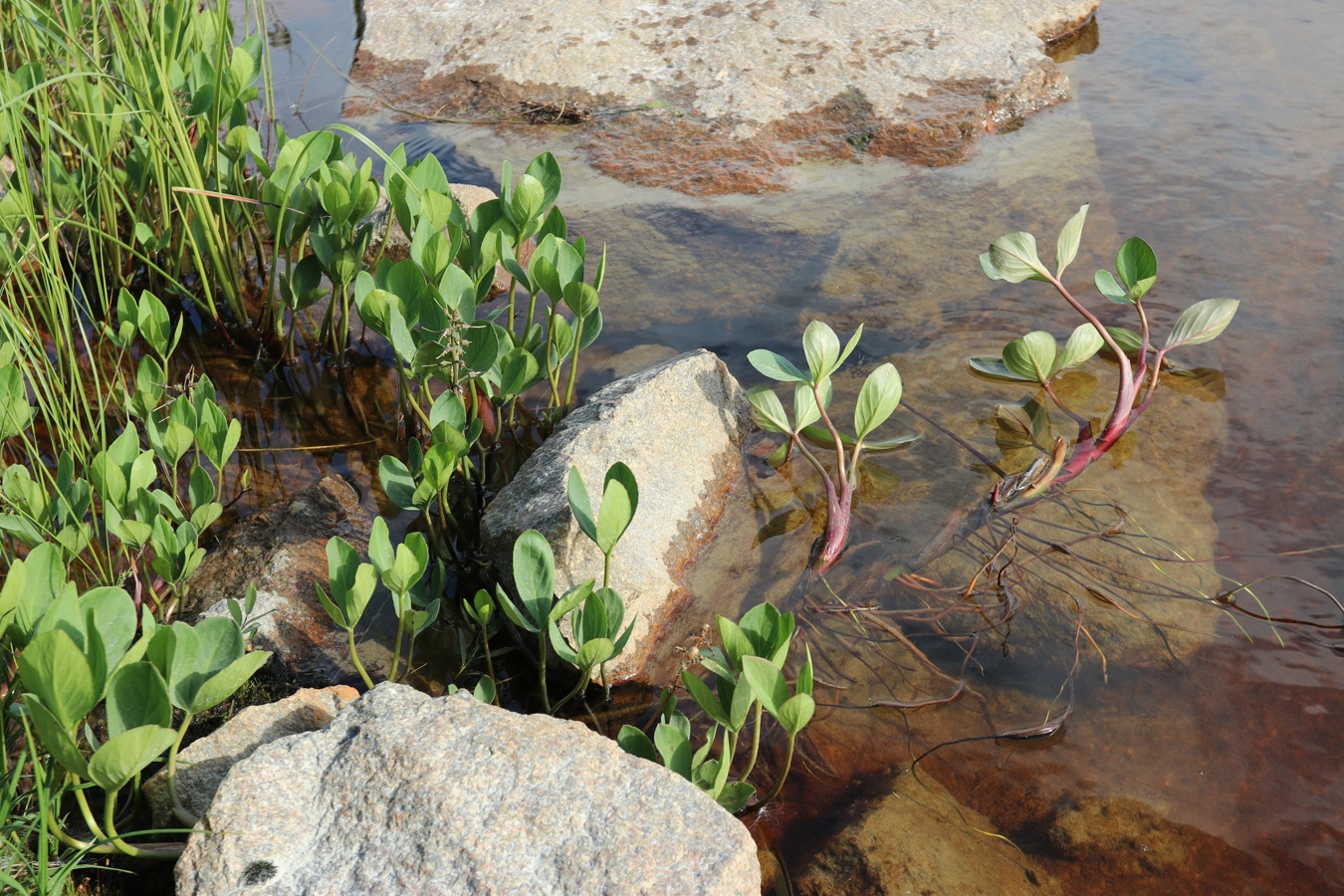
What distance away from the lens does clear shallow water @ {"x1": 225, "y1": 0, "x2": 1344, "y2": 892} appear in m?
1.85

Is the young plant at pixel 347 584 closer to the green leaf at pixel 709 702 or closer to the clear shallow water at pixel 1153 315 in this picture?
the green leaf at pixel 709 702

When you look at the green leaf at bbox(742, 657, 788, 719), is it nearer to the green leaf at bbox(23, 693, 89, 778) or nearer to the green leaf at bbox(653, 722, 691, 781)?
the green leaf at bbox(653, 722, 691, 781)

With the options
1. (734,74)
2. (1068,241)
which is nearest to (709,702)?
(1068,241)

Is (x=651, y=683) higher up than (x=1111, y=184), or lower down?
lower down

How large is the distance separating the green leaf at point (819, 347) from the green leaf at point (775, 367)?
0.06m

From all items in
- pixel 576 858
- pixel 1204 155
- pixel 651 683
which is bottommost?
pixel 651 683

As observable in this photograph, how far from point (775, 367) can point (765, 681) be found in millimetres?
1044

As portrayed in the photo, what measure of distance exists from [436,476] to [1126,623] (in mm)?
1458

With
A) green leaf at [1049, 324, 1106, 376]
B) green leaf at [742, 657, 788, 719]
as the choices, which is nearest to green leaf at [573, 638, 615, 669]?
green leaf at [742, 657, 788, 719]

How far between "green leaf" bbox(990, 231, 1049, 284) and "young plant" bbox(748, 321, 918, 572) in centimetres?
48

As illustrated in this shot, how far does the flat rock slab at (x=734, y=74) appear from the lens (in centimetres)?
376

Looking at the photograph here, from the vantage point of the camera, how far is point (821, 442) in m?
2.62

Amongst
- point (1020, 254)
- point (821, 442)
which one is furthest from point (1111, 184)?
point (821, 442)

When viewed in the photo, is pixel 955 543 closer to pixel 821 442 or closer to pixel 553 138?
pixel 821 442
